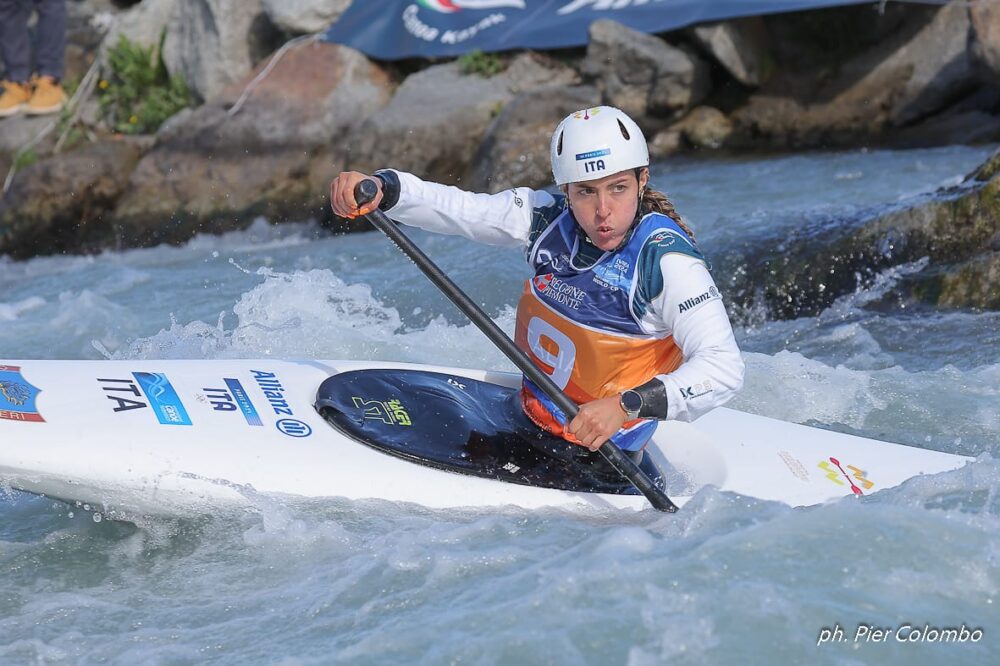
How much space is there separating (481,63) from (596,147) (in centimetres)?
772

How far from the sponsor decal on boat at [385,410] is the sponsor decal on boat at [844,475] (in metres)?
1.50

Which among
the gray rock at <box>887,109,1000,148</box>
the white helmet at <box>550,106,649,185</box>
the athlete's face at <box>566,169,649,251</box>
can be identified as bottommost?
the gray rock at <box>887,109,1000,148</box>

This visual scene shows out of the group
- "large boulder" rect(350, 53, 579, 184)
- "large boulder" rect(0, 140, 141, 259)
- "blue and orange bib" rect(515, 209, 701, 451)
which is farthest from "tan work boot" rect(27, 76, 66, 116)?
"blue and orange bib" rect(515, 209, 701, 451)

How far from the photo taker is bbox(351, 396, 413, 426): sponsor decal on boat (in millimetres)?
4129

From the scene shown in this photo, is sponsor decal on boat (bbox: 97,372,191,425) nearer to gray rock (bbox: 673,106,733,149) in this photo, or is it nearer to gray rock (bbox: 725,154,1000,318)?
gray rock (bbox: 725,154,1000,318)

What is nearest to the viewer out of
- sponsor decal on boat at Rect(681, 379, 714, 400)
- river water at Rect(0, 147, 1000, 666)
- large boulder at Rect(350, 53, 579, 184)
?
river water at Rect(0, 147, 1000, 666)

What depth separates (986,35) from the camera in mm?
9422

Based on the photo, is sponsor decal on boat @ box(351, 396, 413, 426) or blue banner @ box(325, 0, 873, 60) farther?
blue banner @ box(325, 0, 873, 60)

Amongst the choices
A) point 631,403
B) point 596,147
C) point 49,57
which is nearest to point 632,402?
point 631,403

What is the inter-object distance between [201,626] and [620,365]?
149 centimetres

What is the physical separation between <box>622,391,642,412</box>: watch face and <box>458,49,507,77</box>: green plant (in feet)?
26.1

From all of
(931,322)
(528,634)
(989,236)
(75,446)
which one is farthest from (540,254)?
(989,236)

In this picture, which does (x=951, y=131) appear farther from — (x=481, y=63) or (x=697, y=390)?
(x=697, y=390)

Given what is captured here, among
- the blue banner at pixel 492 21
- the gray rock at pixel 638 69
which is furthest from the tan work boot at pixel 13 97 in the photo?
the gray rock at pixel 638 69
